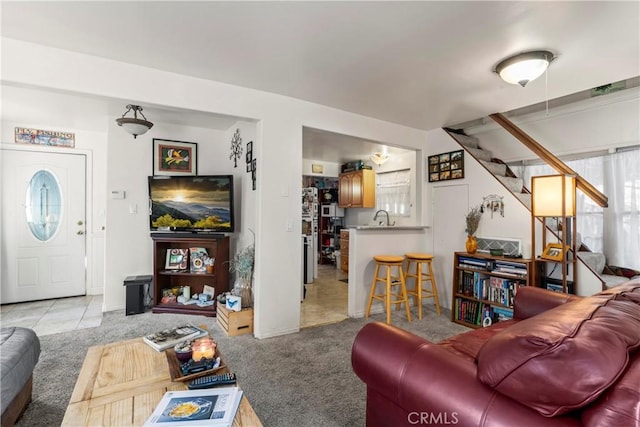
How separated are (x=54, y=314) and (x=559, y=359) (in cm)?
473

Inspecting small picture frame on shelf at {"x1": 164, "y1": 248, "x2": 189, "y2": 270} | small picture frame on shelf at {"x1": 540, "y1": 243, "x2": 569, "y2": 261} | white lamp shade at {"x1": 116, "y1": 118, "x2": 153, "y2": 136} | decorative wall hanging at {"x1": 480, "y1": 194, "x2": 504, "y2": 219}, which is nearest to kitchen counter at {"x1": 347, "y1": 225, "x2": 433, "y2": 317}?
decorative wall hanging at {"x1": 480, "y1": 194, "x2": 504, "y2": 219}

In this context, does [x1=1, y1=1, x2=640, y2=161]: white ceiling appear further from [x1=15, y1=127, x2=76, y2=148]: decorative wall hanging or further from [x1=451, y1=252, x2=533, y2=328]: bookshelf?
[x1=15, y1=127, x2=76, y2=148]: decorative wall hanging

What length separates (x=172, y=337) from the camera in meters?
1.85

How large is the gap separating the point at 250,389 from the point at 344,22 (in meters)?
2.42

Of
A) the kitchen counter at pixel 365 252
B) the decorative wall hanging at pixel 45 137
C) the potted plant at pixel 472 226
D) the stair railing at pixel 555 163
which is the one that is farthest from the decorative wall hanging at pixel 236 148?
the stair railing at pixel 555 163

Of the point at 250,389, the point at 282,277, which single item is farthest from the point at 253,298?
the point at 250,389

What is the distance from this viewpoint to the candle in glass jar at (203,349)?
61.4 inches

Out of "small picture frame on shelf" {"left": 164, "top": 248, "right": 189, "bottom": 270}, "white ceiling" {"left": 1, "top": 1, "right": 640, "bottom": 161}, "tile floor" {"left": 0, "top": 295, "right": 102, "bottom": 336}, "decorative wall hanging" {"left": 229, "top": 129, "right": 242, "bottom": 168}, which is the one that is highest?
"white ceiling" {"left": 1, "top": 1, "right": 640, "bottom": 161}

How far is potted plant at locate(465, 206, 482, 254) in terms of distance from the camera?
3402 millimetres

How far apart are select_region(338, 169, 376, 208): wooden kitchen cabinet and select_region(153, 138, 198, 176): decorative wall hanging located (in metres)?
3.02

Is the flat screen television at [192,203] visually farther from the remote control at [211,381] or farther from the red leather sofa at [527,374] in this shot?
the red leather sofa at [527,374]

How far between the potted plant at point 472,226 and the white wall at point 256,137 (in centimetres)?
117

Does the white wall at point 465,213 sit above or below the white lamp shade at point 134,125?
below

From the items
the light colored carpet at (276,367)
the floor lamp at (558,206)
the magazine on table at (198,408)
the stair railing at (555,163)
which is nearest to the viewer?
the magazine on table at (198,408)
